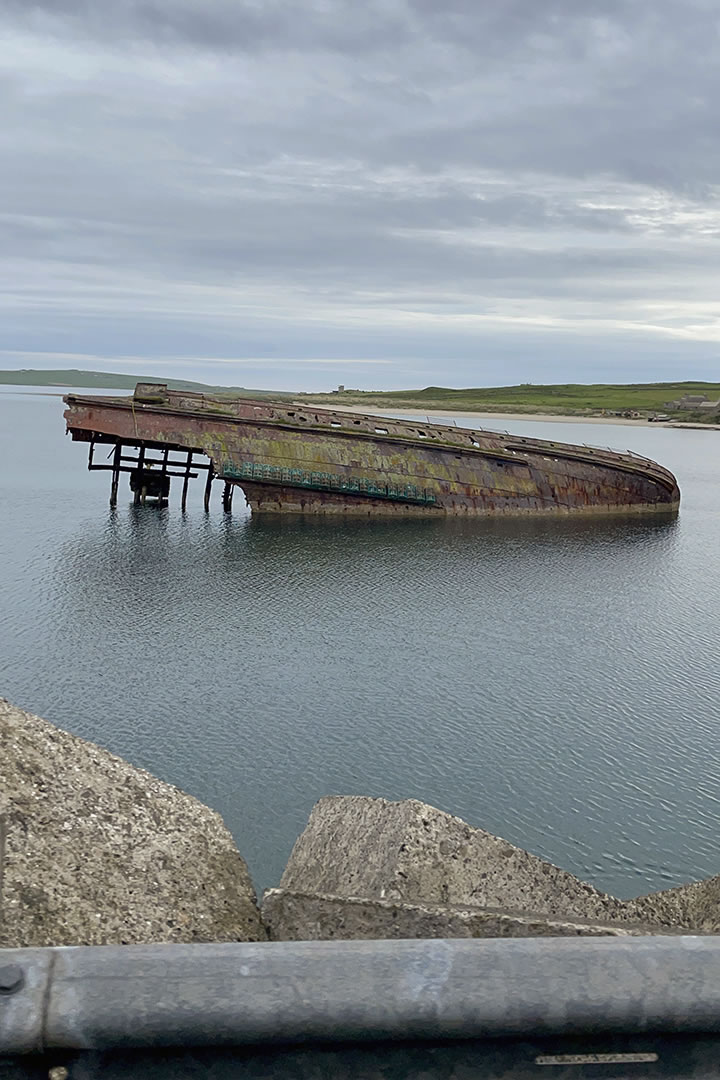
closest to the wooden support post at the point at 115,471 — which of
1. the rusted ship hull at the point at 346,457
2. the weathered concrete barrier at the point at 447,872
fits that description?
the rusted ship hull at the point at 346,457

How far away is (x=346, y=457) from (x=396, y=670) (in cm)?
2257

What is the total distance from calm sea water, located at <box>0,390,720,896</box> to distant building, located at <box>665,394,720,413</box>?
133m

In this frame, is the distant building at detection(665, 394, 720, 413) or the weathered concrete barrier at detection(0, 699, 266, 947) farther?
the distant building at detection(665, 394, 720, 413)

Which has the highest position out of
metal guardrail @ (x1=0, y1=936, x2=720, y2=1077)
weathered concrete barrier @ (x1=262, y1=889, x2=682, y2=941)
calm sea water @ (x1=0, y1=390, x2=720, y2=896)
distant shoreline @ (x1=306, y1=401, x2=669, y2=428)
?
distant shoreline @ (x1=306, y1=401, x2=669, y2=428)

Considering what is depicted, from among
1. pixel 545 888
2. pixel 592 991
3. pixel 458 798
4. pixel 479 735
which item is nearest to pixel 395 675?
pixel 479 735

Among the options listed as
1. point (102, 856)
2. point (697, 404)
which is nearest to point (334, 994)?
point (102, 856)

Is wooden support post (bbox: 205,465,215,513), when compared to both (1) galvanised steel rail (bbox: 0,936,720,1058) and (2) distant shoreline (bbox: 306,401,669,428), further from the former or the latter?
(2) distant shoreline (bbox: 306,401,669,428)

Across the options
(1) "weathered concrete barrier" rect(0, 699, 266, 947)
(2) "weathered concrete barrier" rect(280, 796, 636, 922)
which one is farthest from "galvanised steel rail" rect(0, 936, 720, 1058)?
(2) "weathered concrete barrier" rect(280, 796, 636, 922)

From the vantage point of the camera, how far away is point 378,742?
59.8ft

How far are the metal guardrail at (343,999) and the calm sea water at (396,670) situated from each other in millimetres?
11131

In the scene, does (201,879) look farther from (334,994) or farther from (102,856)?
(334,994)

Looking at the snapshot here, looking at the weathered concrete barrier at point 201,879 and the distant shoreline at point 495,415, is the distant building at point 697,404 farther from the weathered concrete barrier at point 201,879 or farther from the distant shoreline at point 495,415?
the weathered concrete barrier at point 201,879

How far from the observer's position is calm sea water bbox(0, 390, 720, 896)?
15.6m

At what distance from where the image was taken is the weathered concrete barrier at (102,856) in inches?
199
